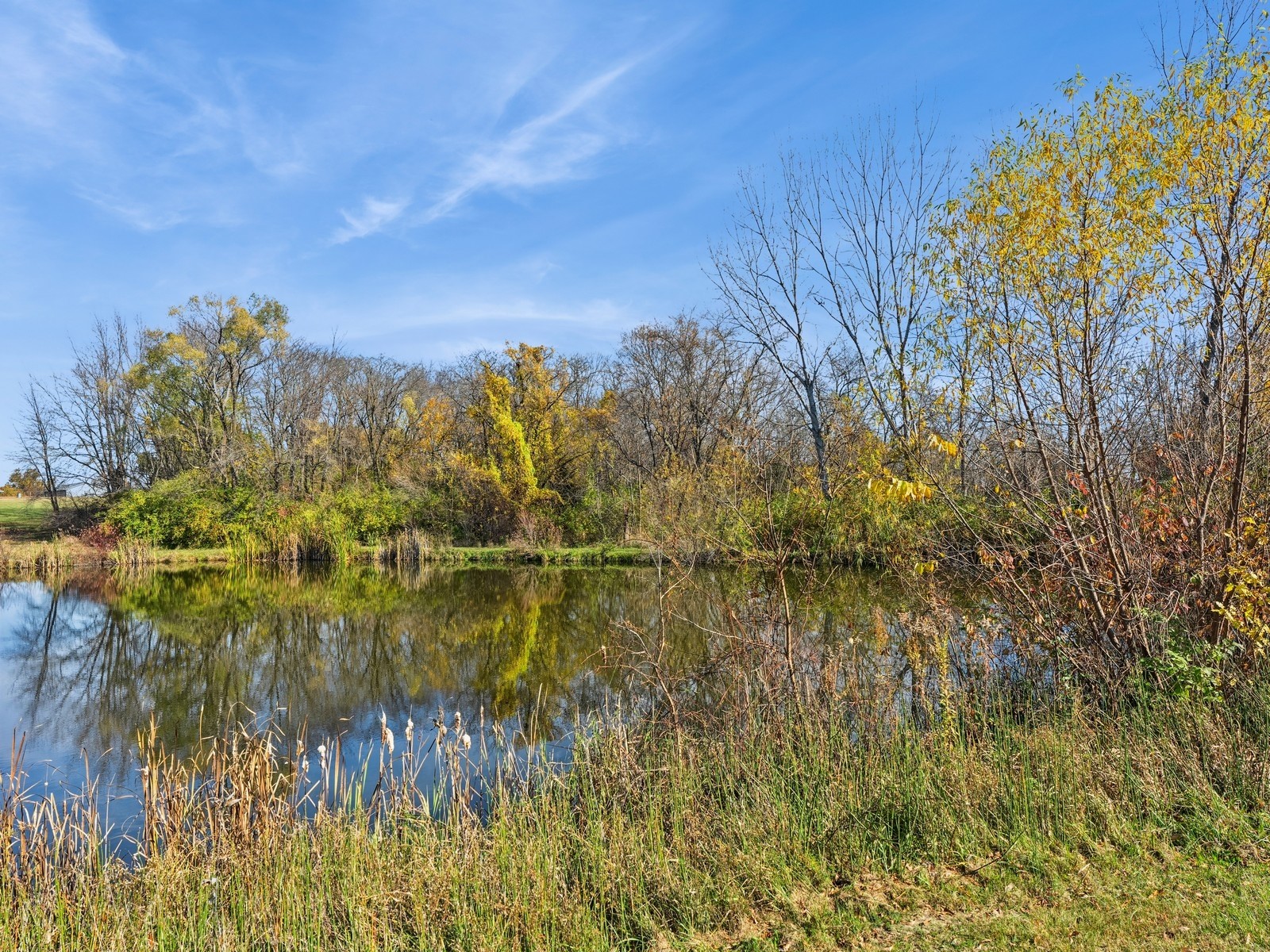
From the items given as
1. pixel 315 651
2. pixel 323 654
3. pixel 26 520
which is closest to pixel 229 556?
pixel 26 520

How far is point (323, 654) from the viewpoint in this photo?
13.4 meters

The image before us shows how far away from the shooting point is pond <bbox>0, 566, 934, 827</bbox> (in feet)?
28.3

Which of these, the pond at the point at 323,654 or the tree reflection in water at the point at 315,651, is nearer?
the pond at the point at 323,654

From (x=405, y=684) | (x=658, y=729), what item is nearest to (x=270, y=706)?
(x=405, y=684)

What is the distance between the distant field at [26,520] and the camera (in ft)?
107

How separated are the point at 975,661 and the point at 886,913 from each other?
3.37 m

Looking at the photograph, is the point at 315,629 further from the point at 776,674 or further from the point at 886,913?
the point at 886,913

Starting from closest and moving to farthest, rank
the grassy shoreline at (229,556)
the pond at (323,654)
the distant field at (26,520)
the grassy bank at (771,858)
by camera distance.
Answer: the grassy bank at (771,858) → the pond at (323,654) → the grassy shoreline at (229,556) → the distant field at (26,520)

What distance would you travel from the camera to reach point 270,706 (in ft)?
32.1

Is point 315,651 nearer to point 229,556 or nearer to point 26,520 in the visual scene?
point 229,556

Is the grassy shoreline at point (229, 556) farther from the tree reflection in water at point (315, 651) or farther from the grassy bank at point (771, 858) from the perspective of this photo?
the grassy bank at point (771, 858)

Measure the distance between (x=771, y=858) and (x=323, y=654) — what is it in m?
11.3

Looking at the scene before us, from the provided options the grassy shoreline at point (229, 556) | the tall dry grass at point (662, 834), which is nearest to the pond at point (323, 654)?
the tall dry grass at point (662, 834)

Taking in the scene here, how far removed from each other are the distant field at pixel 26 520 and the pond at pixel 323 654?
13.0m
